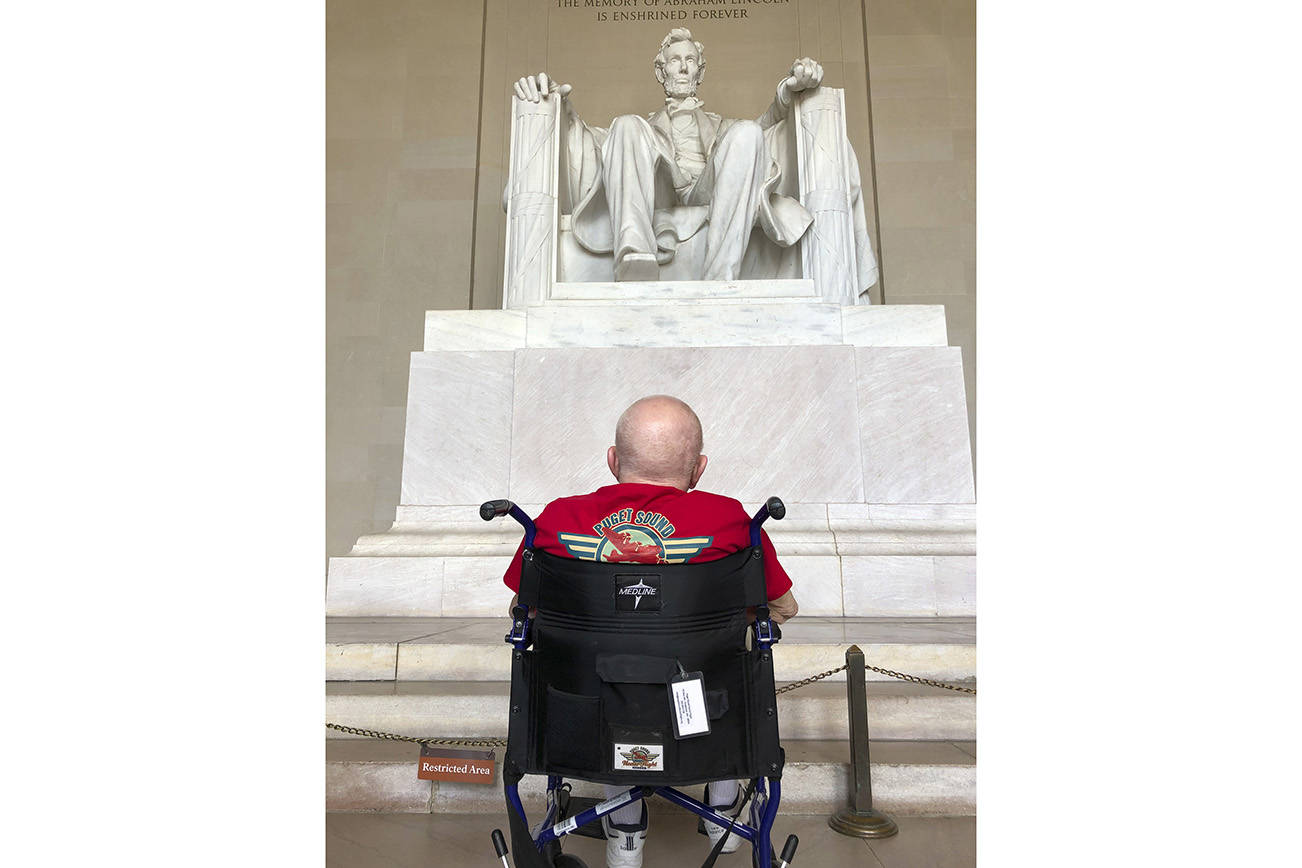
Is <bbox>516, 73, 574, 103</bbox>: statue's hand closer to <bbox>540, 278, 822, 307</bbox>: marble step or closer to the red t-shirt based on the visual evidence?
<bbox>540, 278, 822, 307</bbox>: marble step

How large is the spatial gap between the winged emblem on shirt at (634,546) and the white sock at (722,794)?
459 mm

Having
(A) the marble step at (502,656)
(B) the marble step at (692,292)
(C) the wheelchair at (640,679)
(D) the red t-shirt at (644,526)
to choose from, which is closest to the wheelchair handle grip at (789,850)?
(C) the wheelchair at (640,679)

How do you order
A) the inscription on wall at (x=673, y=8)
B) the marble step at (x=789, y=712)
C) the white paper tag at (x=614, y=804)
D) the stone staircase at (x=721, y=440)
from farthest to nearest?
the inscription on wall at (x=673, y=8) < the stone staircase at (x=721, y=440) < the marble step at (x=789, y=712) < the white paper tag at (x=614, y=804)

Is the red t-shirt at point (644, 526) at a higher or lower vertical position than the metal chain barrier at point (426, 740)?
higher

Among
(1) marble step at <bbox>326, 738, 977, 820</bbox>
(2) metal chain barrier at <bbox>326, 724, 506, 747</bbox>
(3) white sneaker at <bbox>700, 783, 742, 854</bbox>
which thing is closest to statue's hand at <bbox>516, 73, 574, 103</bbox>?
(2) metal chain barrier at <bbox>326, 724, 506, 747</bbox>

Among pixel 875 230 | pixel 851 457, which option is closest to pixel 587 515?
pixel 851 457

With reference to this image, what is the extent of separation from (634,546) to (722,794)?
1.67ft

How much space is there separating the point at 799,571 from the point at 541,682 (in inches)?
88.8

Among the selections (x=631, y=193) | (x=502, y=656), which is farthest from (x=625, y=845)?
(x=631, y=193)

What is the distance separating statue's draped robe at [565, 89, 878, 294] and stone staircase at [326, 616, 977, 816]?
7.57ft

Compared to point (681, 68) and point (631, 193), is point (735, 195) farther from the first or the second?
point (681, 68)

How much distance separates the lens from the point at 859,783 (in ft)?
6.41

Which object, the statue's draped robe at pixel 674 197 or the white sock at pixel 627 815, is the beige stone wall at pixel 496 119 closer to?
the statue's draped robe at pixel 674 197

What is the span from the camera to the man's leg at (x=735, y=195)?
15.2 ft
